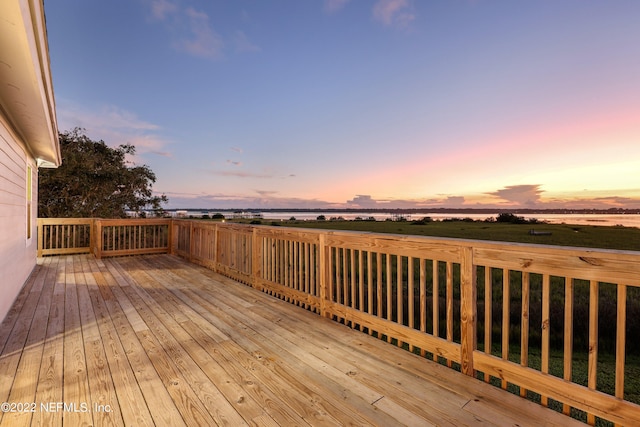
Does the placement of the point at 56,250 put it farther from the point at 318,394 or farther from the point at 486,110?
the point at 486,110

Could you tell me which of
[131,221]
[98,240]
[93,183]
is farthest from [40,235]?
[93,183]

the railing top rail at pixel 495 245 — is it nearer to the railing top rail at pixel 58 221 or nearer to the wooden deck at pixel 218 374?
the wooden deck at pixel 218 374

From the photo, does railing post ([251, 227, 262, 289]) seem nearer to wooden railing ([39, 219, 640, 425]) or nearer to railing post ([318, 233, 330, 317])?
wooden railing ([39, 219, 640, 425])

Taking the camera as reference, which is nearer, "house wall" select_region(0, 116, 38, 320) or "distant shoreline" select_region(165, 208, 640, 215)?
"house wall" select_region(0, 116, 38, 320)

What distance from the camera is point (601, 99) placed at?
5.57 m

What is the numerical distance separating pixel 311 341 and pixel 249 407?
3.22ft

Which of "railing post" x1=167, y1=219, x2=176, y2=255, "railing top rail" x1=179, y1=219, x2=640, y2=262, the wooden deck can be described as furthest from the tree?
"railing top rail" x1=179, y1=219, x2=640, y2=262

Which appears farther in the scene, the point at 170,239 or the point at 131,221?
the point at 170,239

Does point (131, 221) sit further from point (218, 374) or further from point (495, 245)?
point (495, 245)

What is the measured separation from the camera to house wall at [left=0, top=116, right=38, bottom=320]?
3.21 m

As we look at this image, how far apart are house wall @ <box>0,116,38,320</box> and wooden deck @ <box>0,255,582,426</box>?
42cm

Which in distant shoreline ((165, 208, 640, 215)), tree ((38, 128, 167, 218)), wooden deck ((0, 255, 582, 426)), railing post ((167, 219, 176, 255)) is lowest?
wooden deck ((0, 255, 582, 426))

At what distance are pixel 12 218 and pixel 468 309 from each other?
5437 millimetres

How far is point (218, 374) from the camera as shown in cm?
198
